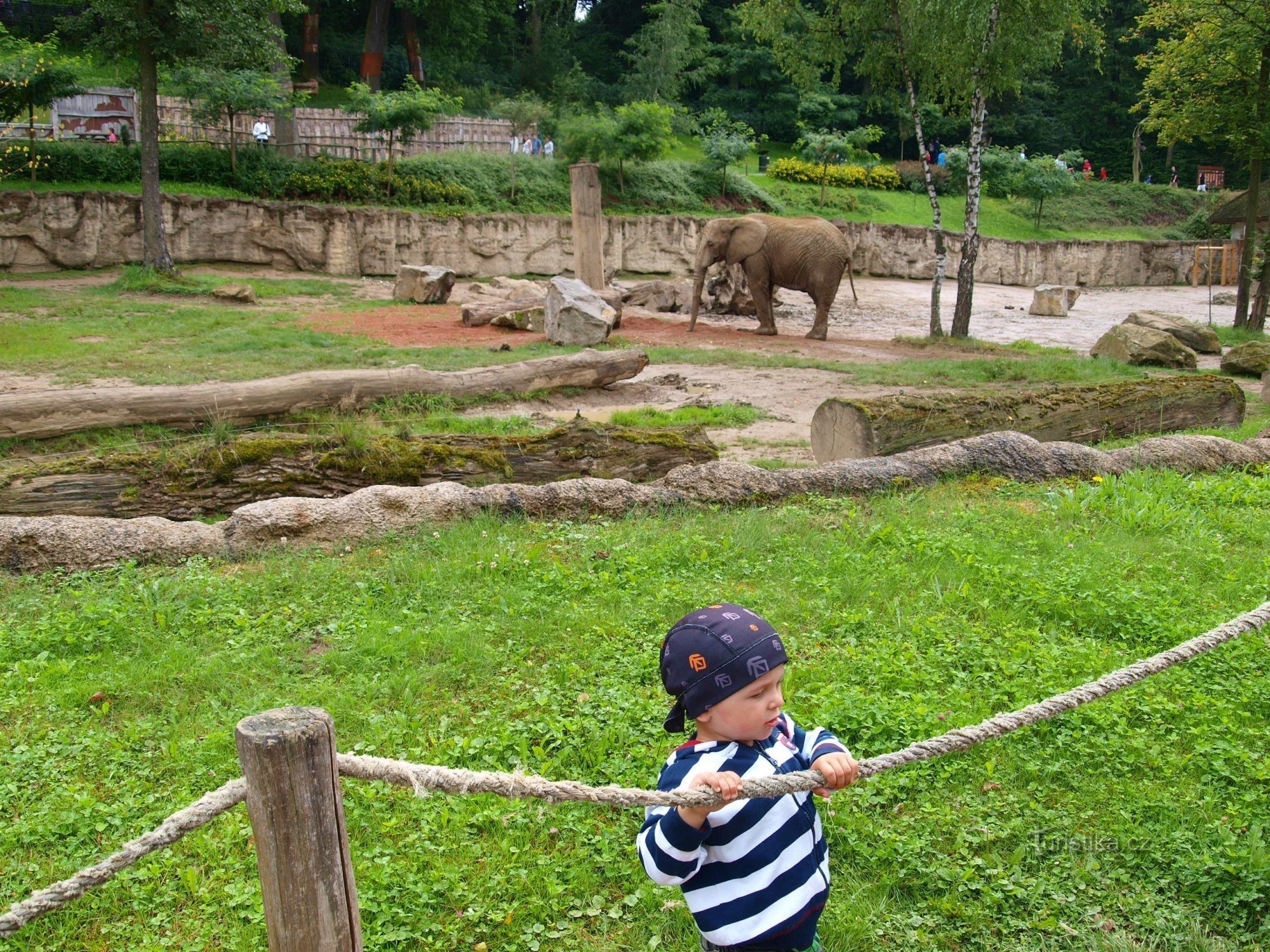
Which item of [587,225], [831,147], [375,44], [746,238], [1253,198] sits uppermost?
[375,44]

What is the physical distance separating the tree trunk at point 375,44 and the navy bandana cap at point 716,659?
38.9 metres

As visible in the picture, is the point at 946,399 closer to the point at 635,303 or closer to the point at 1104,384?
the point at 1104,384

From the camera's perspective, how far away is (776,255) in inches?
829

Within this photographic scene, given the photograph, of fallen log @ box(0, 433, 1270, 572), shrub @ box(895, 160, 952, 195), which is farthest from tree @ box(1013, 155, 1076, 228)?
fallen log @ box(0, 433, 1270, 572)

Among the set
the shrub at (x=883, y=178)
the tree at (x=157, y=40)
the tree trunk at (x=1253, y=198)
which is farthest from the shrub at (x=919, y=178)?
the tree at (x=157, y=40)

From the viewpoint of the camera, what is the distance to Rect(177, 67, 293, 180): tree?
26.8 meters

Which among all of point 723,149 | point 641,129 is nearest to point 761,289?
point 641,129

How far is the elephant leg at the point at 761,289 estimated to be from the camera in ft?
68.1

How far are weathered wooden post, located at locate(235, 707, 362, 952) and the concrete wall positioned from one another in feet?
81.3

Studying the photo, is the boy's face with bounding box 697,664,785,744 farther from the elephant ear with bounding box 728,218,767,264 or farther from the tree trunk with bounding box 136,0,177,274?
the tree trunk with bounding box 136,0,177,274

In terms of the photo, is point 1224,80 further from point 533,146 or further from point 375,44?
point 375,44

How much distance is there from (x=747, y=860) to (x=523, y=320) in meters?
16.0

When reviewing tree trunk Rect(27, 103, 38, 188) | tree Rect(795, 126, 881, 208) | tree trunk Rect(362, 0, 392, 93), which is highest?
tree trunk Rect(362, 0, 392, 93)

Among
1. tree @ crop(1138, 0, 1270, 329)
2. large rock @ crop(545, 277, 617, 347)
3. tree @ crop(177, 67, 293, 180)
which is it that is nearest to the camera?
large rock @ crop(545, 277, 617, 347)
